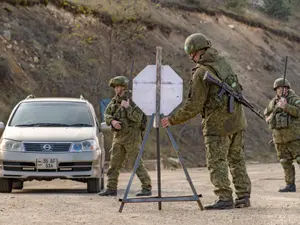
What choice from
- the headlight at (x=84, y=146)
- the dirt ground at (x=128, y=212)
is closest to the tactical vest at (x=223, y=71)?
the dirt ground at (x=128, y=212)

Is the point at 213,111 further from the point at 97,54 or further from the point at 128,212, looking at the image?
the point at 97,54

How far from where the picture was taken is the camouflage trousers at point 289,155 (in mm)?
16359

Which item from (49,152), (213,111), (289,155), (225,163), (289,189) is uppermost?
(213,111)

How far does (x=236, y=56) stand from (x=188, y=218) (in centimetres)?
3971

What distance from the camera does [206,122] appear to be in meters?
11.3

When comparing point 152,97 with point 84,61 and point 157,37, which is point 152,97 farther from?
point 157,37

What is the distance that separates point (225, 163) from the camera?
11188 mm

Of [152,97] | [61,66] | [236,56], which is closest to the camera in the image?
[152,97]

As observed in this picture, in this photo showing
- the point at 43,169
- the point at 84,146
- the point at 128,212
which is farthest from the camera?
the point at 84,146

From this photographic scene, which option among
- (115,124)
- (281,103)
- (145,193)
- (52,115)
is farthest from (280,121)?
(52,115)

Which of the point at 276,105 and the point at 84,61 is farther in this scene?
the point at 84,61

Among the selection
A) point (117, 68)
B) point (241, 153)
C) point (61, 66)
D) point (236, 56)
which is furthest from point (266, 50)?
point (241, 153)

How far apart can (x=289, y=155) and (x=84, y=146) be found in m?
4.01

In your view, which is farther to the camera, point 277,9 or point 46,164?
point 277,9
